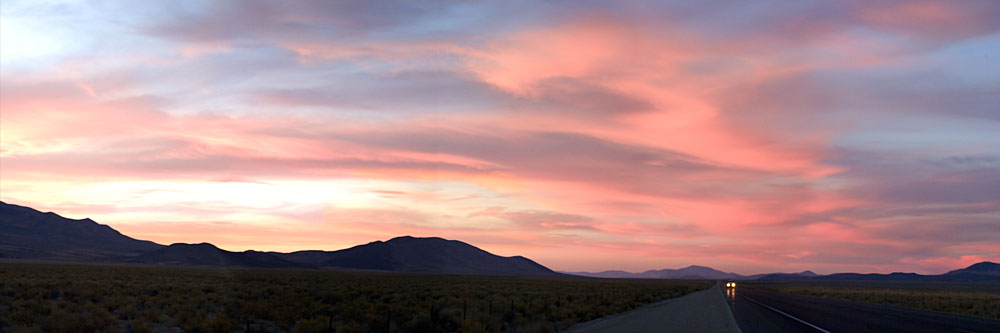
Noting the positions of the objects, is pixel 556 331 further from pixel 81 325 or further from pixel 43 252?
pixel 43 252

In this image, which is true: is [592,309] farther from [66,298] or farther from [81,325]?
[66,298]

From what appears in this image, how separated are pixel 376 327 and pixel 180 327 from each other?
6428 millimetres

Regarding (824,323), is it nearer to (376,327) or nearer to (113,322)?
(376,327)

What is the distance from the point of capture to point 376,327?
23.7m

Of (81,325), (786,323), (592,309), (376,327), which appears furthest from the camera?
(592,309)

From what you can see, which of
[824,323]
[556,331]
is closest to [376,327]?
[556,331]

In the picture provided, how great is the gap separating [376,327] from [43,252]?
203m

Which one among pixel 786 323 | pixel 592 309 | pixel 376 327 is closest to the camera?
pixel 376 327

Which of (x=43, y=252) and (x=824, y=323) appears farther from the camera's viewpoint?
(x=43, y=252)

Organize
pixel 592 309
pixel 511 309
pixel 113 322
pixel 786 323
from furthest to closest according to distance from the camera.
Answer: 1. pixel 592 309
2. pixel 511 309
3. pixel 786 323
4. pixel 113 322

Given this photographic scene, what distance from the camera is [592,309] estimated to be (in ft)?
111

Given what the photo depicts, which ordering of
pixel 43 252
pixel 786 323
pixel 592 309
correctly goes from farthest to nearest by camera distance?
pixel 43 252 → pixel 592 309 → pixel 786 323

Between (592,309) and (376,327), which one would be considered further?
(592,309)

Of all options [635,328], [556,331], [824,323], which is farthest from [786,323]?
[556,331]
